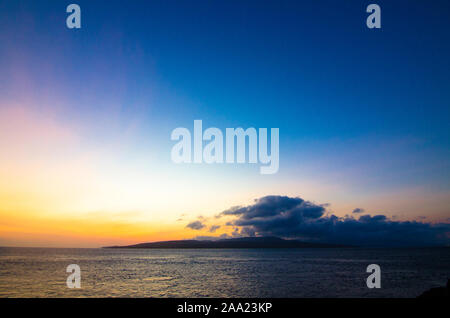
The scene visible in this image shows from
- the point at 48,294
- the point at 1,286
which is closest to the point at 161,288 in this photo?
the point at 48,294

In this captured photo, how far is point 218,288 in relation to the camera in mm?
33531
